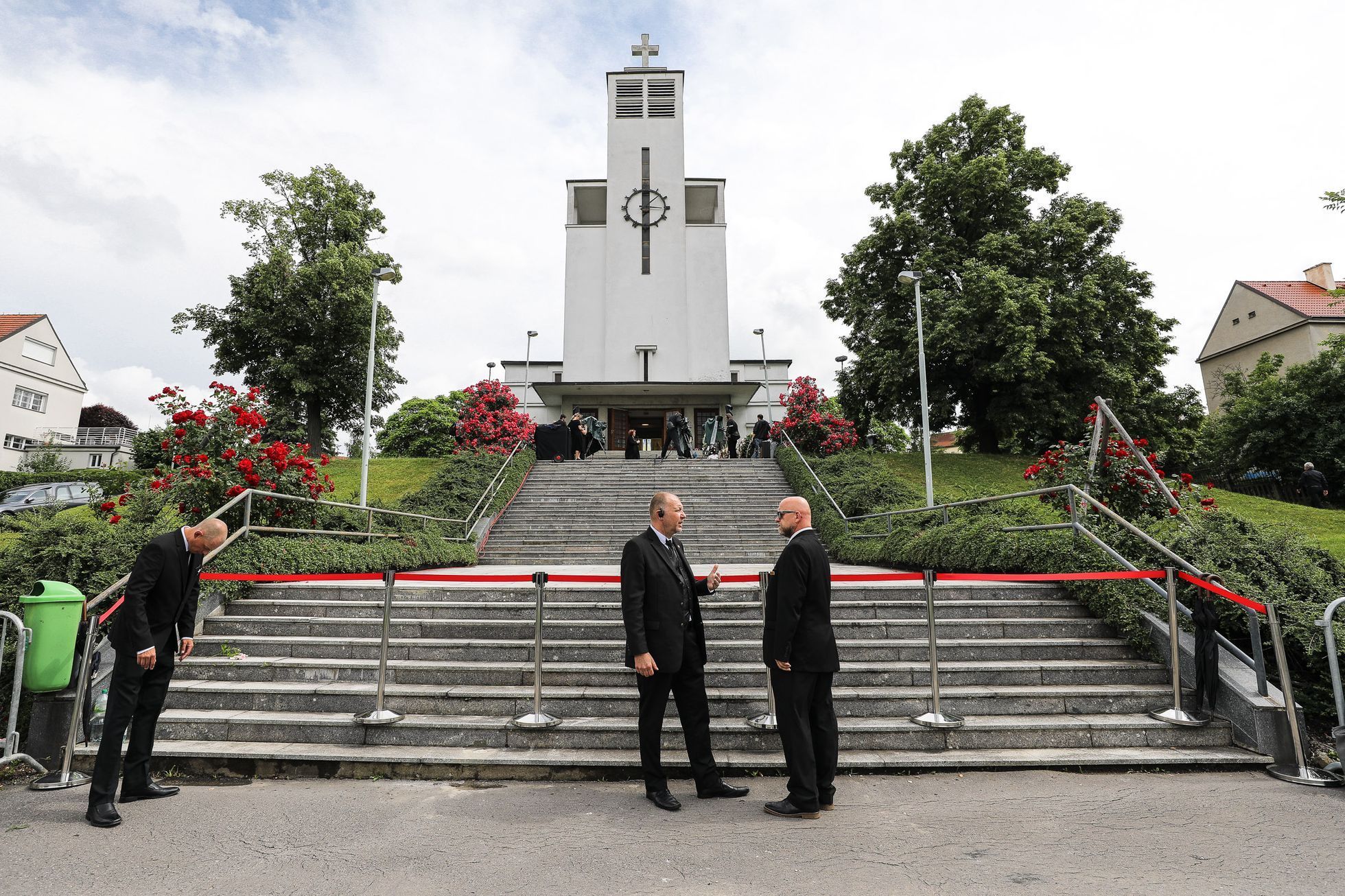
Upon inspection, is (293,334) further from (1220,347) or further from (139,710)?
(1220,347)

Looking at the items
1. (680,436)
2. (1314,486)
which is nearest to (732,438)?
(680,436)

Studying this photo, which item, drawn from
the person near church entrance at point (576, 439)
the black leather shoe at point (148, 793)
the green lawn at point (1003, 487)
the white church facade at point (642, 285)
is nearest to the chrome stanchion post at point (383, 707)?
the black leather shoe at point (148, 793)

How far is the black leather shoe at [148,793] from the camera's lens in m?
4.33

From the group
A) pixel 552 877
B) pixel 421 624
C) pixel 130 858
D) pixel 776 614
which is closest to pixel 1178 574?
pixel 776 614

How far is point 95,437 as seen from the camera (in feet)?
141

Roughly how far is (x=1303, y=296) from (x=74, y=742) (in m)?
48.4

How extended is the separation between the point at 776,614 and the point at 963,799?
1594mm

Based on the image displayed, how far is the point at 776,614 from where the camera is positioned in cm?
429

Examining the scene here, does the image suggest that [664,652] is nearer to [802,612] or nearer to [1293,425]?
[802,612]

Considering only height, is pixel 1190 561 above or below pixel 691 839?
above

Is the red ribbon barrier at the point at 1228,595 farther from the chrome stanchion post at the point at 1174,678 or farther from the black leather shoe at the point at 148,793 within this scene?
the black leather shoe at the point at 148,793

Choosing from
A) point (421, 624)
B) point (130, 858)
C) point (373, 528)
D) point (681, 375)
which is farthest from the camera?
point (681, 375)

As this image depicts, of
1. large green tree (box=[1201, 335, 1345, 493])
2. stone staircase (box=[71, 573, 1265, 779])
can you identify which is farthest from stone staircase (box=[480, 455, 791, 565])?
large green tree (box=[1201, 335, 1345, 493])

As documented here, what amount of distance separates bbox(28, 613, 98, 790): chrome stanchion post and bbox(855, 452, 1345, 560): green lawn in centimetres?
1373
